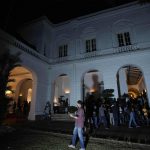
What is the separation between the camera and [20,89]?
20.4m

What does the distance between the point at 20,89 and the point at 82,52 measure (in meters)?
9.90

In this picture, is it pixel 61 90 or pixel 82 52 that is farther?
pixel 61 90

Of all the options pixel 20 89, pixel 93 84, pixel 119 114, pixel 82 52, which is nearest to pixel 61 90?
pixel 93 84

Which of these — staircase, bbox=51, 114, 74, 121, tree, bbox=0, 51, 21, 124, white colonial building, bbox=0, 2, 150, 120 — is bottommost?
staircase, bbox=51, 114, 74, 121

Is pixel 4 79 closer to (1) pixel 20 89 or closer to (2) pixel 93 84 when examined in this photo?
(1) pixel 20 89

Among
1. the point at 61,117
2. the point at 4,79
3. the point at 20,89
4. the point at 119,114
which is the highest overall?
the point at 20,89

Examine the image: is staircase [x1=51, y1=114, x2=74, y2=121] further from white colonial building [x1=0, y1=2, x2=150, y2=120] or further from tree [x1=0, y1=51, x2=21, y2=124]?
tree [x1=0, y1=51, x2=21, y2=124]

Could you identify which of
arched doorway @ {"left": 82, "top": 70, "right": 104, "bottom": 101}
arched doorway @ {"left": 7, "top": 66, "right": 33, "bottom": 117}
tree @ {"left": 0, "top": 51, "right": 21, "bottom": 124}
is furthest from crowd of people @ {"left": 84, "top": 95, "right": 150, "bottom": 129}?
arched doorway @ {"left": 7, "top": 66, "right": 33, "bottom": 117}

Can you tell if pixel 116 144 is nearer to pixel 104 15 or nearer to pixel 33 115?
pixel 33 115

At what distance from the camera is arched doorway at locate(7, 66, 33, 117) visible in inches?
706

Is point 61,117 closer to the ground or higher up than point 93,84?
closer to the ground

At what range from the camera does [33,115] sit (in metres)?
15.1

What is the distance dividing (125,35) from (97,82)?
6721 millimetres

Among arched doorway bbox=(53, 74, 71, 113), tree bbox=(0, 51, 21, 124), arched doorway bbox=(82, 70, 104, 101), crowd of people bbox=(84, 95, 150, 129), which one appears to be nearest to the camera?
tree bbox=(0, 51, 21, 124)
